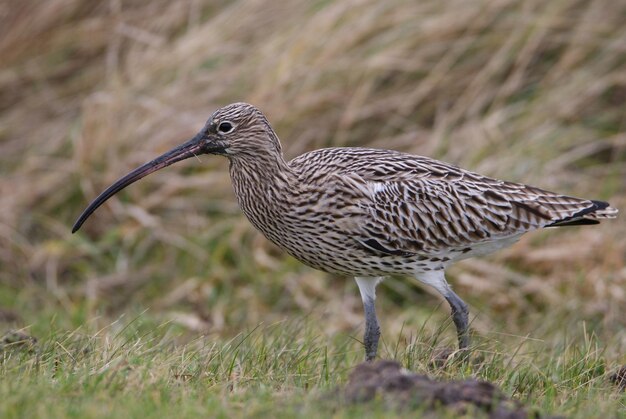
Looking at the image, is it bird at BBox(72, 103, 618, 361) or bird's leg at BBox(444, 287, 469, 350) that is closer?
bird at BBox(72, 103, 618, 361)

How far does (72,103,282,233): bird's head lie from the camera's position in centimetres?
685

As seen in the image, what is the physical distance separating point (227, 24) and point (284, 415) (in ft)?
24.7

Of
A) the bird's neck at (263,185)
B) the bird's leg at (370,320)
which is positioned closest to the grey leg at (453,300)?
the bird's leg at (370,320)

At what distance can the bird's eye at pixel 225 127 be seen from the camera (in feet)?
22.5

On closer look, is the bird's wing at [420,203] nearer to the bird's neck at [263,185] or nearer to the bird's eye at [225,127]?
the bird's neck at [263,185]

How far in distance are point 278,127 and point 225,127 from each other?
13.3ft

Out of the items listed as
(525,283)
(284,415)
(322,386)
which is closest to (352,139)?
(525,283)

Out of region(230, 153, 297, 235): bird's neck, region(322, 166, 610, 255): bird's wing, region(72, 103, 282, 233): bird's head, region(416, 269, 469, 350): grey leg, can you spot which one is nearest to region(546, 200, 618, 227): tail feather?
region(322, 166, 610, 255): bird's wing

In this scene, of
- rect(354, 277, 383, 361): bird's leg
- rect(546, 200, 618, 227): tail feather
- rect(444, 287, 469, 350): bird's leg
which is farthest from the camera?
rect(546, 200, 618, 227): tail feather

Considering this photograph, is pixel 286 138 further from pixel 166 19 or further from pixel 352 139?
pixel 166 19

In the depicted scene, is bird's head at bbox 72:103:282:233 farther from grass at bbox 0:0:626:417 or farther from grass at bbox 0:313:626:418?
grass at bbox 0:0:626:417

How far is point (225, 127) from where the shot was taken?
6.88 metres

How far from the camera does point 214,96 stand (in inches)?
434

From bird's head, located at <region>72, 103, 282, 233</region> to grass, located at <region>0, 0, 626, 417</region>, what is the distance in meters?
2.61
